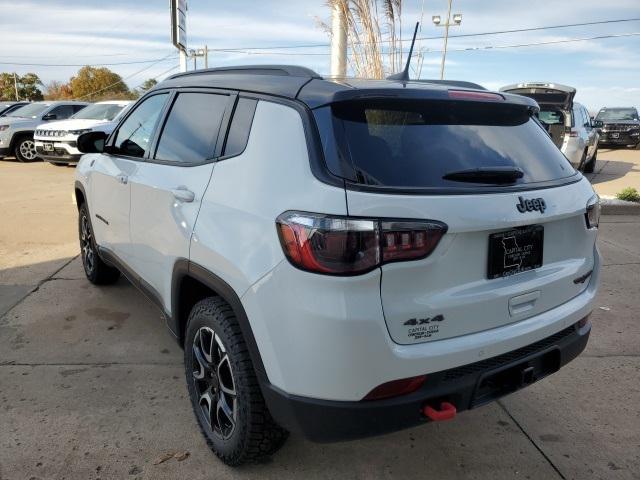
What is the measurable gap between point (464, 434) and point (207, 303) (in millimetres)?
1450

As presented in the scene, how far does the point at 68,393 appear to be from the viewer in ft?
10.1

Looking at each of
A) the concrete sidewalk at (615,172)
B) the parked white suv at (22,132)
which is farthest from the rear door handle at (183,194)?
the parked white suv at (22,132)

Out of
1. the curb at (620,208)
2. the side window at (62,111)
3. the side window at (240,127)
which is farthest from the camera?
the side window at (62,111)

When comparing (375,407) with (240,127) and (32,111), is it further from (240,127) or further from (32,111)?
(32,111)

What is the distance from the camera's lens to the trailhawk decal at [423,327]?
1904 millimetres

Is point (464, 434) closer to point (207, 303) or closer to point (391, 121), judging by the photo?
point (207, 303)

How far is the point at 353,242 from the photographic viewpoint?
1.80 meters

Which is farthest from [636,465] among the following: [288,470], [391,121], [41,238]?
[41,238]

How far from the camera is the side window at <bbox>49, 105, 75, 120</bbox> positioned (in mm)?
15125

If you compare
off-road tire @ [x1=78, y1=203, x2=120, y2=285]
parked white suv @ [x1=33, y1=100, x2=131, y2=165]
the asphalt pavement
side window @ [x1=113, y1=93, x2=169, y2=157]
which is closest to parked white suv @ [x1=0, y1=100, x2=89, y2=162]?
parked white suv @ [x1=33, y1=100, x2=131, y2=165]

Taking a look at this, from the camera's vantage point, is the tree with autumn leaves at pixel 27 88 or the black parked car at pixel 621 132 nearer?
the black parked car at pixel 621 132

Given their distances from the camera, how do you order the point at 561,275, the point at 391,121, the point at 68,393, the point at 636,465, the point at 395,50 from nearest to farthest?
the point at 391,121 → the point at 561,275 → the point at 636,465 → the point at 68,393 → the point at 395,50

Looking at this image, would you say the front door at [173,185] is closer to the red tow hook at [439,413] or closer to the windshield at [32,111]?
the red tow hook at [439,413]

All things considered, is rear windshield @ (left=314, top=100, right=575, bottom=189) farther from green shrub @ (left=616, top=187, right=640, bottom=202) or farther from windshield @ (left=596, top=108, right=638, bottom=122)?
windshield @ (left=596, top=108, right=638, bottom=122)
